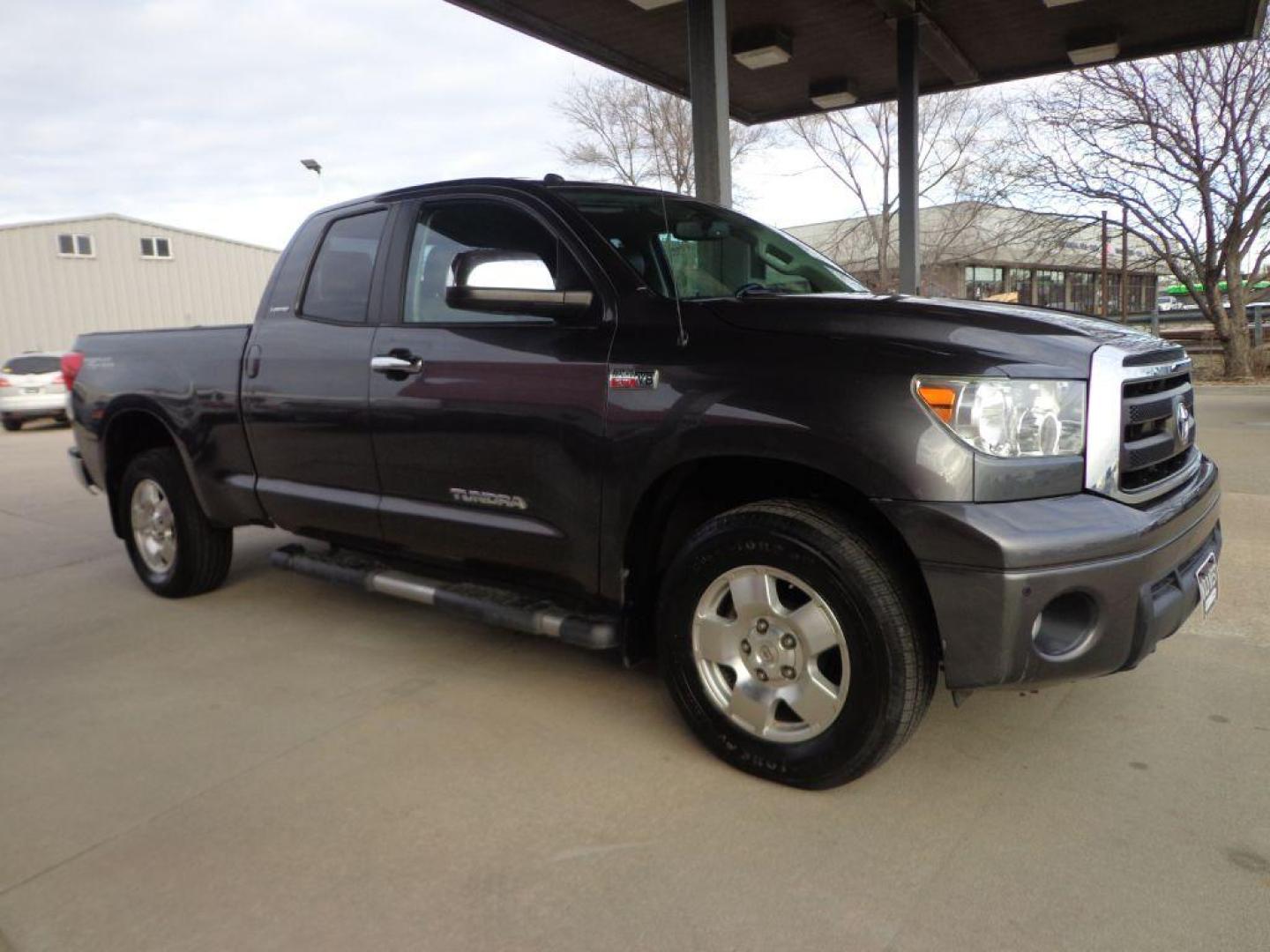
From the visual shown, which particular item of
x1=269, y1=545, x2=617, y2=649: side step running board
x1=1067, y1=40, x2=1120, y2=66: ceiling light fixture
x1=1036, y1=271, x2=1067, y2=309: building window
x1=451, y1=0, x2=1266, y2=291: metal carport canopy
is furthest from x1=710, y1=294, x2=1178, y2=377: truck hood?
x1=1036, y1=271, x2=1067, y2=309: building window

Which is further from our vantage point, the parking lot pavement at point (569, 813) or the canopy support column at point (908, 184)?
the canopy support column at point (908, 184)

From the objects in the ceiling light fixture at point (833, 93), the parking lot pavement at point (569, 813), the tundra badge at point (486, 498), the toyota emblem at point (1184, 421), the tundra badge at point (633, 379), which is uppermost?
the ceiling light fixture at point (833, 93)

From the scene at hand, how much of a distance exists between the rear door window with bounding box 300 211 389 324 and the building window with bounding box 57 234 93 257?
3417cm

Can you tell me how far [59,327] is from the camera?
32406mm

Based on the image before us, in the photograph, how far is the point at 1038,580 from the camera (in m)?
2.29

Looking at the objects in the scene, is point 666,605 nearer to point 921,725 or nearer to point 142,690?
point 921,725

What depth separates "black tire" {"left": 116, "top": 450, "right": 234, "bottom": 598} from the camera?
4.76 metres

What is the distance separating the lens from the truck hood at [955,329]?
2408 mm

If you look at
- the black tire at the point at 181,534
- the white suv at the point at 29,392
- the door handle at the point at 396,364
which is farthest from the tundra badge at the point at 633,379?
the white suv at the point at 29,392

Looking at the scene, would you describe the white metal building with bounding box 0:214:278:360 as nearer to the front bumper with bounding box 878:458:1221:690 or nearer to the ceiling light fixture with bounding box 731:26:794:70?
the ceiling light fixture with bounding box 731:26:794:70

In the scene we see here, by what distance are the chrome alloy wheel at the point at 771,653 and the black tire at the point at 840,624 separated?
0.02 meters

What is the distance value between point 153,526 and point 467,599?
2511 mm

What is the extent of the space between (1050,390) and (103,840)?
2883 mm

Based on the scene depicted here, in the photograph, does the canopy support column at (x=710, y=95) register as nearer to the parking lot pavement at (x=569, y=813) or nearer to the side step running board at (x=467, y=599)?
the side step running board at (x=467, y=599)
